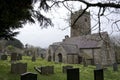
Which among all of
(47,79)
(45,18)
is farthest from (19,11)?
(47,79)

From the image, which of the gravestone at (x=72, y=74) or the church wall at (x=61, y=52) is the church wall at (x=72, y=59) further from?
the gravestone at (x=72, y=74)

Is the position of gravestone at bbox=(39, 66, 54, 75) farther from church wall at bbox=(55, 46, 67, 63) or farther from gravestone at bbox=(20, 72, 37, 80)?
church wall at bbox=(55, 46, 67, 63)

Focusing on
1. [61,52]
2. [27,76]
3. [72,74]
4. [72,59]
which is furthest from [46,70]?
[61,52]

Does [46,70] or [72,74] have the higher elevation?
[72,74]

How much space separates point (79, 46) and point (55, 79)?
2769 centimetres

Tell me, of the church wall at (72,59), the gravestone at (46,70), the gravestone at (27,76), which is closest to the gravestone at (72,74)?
the gravestone at (27,76)

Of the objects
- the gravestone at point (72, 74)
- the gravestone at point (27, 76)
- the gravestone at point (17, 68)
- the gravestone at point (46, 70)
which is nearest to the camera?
the gravestone at point (27, 76)

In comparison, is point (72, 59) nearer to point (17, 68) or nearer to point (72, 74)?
point (17, 68)

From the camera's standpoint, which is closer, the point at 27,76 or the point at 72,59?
the point at 27,76

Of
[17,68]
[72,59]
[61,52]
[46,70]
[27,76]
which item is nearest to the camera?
[27,76]

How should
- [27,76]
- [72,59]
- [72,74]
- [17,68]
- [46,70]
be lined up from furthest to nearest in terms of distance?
[72,59] → [46,70] → [17,68] → [72,74] → [27,76]

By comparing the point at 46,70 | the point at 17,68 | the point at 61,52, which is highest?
the point at 61,52

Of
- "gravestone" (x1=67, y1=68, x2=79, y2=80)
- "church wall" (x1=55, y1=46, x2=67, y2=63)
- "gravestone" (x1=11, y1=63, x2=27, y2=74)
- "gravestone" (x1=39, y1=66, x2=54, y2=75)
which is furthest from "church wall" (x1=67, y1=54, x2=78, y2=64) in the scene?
"gravestone" (x1=67, y1=68, x2=79, y2=80)

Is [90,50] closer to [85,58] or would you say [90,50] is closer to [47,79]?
[85,58]
